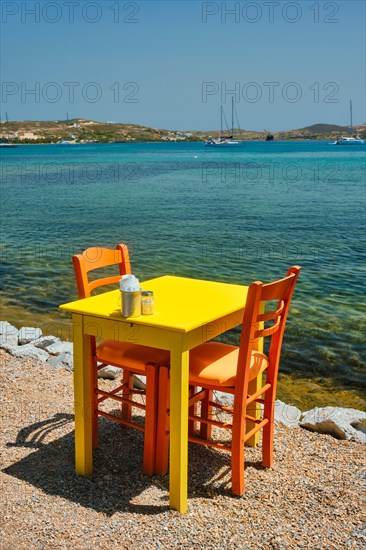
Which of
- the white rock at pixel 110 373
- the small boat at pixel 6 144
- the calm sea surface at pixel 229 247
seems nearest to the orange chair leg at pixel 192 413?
the white rock at pixel 110 373

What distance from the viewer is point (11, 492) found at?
161 inches

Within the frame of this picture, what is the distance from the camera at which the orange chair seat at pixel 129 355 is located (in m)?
4.41

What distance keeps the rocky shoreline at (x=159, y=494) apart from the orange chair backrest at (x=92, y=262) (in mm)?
1219

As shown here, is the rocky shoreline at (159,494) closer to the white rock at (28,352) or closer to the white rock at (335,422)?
the white rock at (335,422)

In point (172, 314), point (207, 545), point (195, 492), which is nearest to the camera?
point (207, 545)

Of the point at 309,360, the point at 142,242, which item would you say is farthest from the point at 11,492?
the point at 142,242

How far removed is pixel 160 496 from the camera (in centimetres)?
416

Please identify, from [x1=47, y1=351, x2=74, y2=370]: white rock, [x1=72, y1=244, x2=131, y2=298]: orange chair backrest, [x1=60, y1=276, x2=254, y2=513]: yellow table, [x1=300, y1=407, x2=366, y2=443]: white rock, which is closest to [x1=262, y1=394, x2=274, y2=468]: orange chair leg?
[x1=60, y1=276, x2=254, y2=513]: yellow table

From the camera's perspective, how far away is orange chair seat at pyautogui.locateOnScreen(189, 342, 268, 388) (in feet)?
13.7

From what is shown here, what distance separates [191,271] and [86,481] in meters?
8.35

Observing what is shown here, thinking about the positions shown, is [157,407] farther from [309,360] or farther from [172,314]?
[309,360]

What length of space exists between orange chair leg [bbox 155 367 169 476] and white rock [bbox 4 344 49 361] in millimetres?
2719

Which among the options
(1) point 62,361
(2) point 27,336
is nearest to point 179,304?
A: (1) point 62,361

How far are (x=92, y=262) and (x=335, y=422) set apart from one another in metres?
2.48
